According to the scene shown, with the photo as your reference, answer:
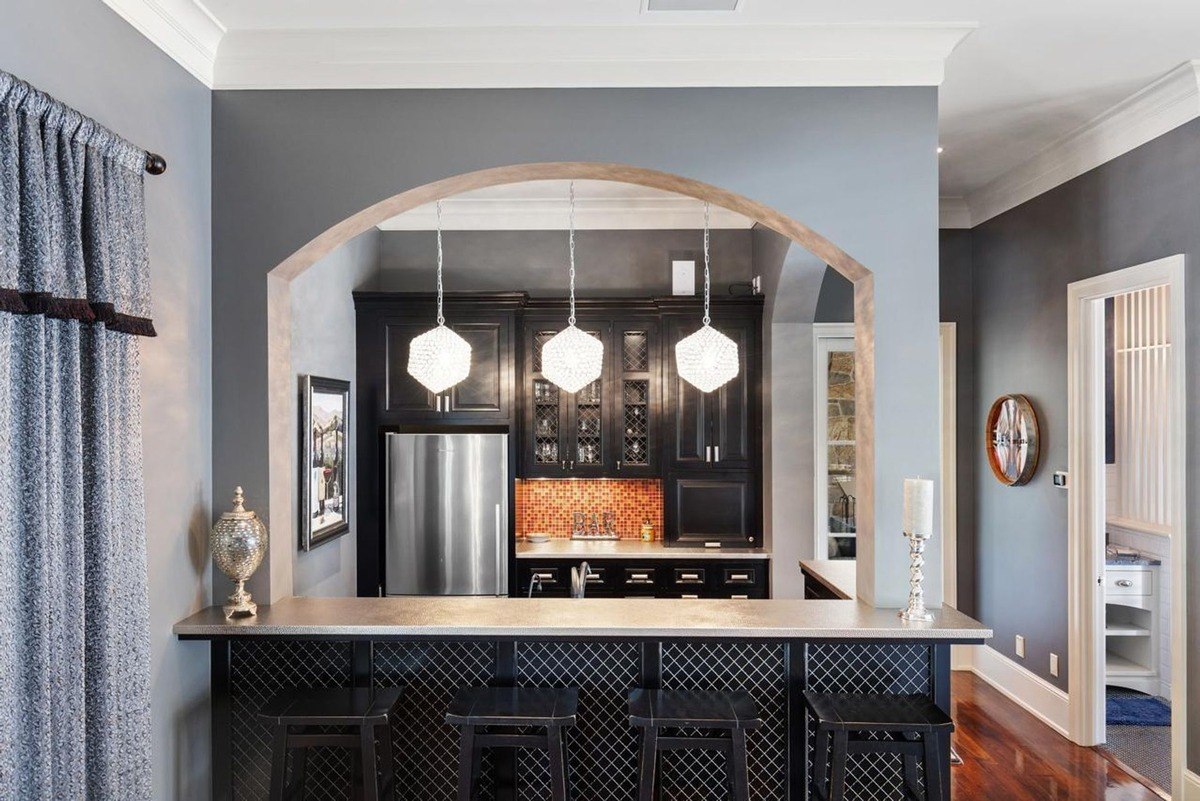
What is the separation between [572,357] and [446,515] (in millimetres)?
1658

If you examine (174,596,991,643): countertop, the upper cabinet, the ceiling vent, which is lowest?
(174,596,991,643): countertop

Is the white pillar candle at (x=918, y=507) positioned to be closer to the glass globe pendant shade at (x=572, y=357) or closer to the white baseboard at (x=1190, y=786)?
the glass globe pendant shade at (x=572, y=357)

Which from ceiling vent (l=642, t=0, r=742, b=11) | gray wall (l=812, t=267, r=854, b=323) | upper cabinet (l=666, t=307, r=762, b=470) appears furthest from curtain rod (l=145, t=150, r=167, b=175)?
gray wall (l=812, t=267, r=854, b=323)

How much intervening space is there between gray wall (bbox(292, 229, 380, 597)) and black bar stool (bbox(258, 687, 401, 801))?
146 centimetres

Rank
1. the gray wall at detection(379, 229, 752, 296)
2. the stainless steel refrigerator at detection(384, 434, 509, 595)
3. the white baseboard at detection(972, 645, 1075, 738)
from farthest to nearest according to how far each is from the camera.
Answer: the gray wall at detection(379, 229, 752, 296) < the stainless steel refrigerator at detection(384, 434, 509, 595) < the white baseboard at detection(972, 645, 1075, 738)

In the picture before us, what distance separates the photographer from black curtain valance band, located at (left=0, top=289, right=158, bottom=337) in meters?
1.78

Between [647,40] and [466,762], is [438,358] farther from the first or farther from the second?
[466,762]

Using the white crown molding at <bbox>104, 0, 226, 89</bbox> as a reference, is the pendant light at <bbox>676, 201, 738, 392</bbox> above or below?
below

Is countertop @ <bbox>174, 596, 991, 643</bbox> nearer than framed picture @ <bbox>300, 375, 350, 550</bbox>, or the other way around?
countertop @ <bbox>174, 596, 991, 643</bbox>

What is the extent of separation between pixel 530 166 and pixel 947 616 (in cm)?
214

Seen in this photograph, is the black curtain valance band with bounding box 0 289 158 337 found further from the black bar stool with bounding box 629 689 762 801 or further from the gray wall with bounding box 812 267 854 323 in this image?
the gray wall with bounding box 812 267 854 323

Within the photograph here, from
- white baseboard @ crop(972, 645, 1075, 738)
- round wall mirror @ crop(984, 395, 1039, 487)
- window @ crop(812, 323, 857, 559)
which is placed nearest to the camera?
white baseboard @ crop(972, 645, 1075, 738)

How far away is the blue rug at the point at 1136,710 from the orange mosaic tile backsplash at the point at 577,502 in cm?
280

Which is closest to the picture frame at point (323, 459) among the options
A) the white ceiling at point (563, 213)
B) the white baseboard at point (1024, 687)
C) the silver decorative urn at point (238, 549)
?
the silver decorative urn at point (238, 549)
